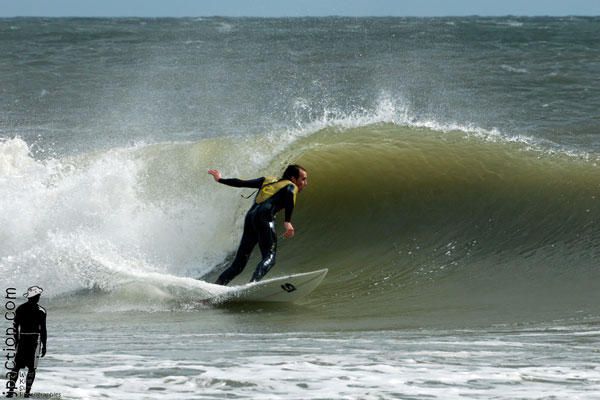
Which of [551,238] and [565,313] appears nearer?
[565,313]

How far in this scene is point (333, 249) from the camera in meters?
10.8

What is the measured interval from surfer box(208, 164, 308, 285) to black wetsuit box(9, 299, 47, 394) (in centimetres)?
441

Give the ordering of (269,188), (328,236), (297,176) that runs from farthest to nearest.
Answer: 1. (328,236)
2. (269,188)
3. (297,176)

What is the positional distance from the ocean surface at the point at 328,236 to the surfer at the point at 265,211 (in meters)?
0.56

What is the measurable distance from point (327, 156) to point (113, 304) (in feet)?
16.9

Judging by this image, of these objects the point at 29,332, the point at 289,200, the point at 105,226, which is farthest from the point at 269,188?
the point at 29,332

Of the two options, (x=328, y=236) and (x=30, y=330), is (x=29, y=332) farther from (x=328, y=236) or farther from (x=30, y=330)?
(x=328, y=236)

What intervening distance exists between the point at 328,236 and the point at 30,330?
715cm

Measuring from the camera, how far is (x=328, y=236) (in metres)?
11.2

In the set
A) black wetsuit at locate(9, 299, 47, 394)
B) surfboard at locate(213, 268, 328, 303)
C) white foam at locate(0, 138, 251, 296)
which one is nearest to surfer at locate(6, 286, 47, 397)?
black wetsuit at locate(9, 299, 47, 394)

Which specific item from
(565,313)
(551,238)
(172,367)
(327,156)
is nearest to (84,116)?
(327,156)

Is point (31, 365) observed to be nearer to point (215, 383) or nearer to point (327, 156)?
point (215, 383)

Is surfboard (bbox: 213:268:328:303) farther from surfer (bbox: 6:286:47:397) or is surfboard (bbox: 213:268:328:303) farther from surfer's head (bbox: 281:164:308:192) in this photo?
surfer (bbox: 6:286:47:397)

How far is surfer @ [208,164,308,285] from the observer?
8.75 metres
